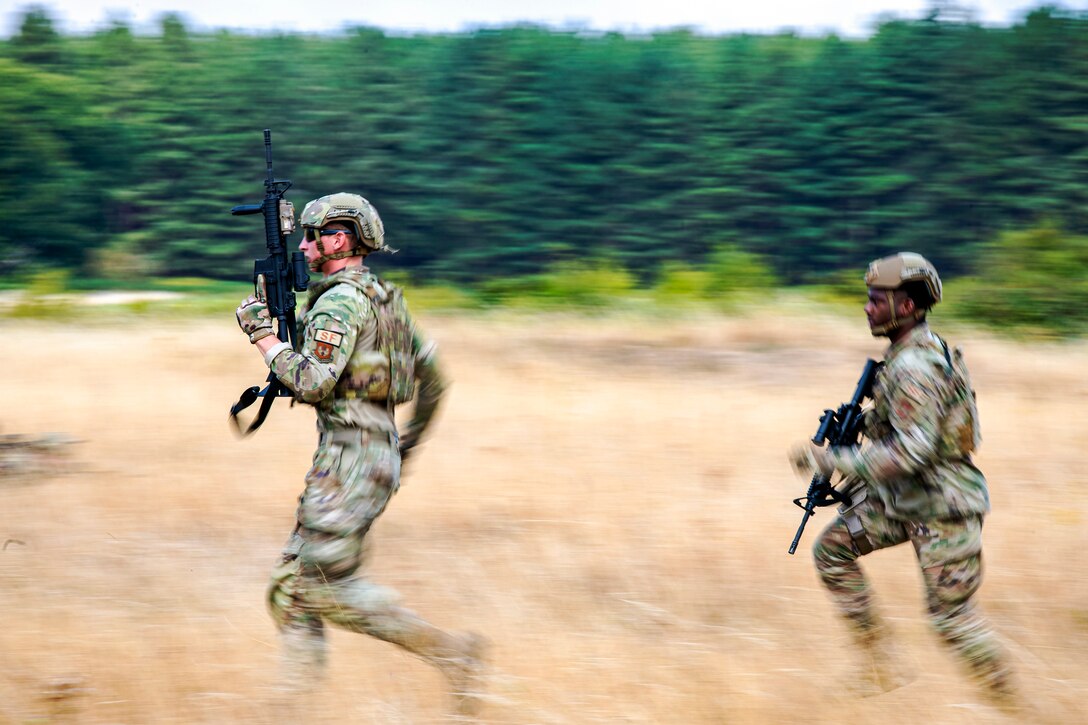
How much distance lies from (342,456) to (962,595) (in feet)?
7.01

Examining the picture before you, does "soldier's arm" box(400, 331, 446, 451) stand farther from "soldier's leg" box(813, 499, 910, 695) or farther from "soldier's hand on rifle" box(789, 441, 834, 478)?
"soldier's leg" box(813, 499, 910, 695)

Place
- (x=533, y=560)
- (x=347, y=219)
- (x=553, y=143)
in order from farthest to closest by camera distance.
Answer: (x=553, y=143)
(x=533, y=560)
(x=347, y=219)

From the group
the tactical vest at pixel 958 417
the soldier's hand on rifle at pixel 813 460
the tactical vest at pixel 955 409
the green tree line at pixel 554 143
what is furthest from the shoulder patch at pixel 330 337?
the green tree line at pixel 554 143

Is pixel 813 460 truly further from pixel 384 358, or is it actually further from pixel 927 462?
pixel 384 358

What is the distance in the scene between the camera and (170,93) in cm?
4862

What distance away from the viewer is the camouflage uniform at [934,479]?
4.00 meters

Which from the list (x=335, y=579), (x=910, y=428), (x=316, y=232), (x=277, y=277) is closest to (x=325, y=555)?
(x=335, y=579)

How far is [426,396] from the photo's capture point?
4.50 m

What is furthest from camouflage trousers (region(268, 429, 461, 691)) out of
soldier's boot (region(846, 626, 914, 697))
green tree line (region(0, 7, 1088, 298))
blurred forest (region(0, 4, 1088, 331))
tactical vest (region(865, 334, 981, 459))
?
green tree line (region(0, 7, 1088, 298))

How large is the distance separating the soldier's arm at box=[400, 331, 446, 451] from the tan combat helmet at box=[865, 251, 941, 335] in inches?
61.5

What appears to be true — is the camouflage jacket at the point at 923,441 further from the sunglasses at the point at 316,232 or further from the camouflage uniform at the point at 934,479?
the sunglasses at the point at 316,232

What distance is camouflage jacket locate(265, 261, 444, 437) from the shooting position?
394cm

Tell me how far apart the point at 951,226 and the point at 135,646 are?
42941 millimetres

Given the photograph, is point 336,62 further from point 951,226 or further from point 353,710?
point 353,710
